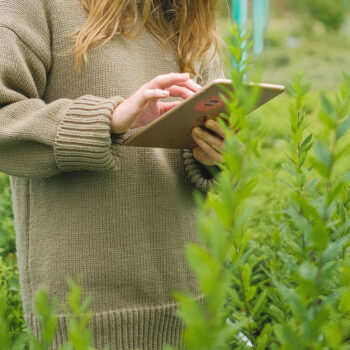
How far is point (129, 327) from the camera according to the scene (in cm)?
158

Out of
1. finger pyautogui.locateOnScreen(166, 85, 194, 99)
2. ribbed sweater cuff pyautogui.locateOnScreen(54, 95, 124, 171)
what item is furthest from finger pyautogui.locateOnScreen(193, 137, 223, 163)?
ribbed sweater cuff pyautogui.locateOnScreen(54, 95, 124, 171)

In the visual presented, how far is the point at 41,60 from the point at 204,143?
20.6 inches

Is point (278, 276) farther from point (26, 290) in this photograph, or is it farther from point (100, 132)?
point (26, 290)

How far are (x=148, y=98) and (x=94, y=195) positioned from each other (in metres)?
0.41

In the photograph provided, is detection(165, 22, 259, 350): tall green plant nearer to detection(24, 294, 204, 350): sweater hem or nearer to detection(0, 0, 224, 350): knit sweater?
detection(0, 0, 224, 350): knit sweater

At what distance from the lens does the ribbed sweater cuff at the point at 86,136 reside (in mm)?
1333

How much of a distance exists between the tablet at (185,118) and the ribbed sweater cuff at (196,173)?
0.48ft

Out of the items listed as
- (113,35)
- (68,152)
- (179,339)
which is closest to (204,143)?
(68,152)

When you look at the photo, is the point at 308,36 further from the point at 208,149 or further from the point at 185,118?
Result: the point at 185,118

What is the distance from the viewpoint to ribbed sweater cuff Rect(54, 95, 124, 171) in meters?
1.33

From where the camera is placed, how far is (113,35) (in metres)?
1.60

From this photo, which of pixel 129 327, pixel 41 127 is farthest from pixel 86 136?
pixel 129 327

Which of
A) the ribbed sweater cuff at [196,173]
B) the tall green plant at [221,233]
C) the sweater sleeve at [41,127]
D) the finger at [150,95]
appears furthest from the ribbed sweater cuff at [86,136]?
the tall green plant at [221,233]

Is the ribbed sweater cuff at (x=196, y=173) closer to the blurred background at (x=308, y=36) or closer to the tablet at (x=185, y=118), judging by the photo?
the tablet at (x=185, y=118)
